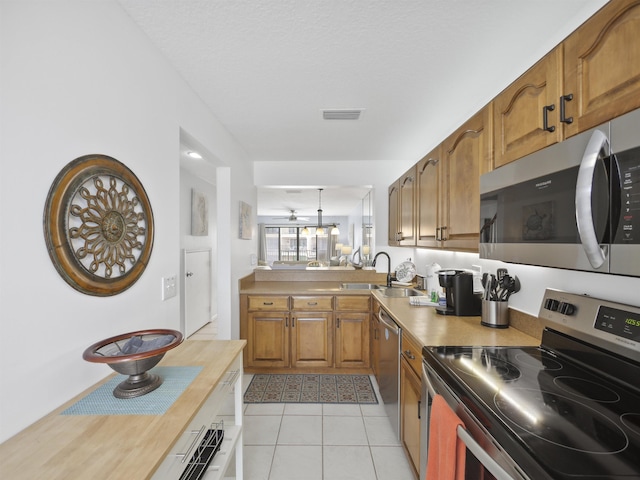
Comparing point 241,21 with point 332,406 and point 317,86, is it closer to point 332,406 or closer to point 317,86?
point 317,86

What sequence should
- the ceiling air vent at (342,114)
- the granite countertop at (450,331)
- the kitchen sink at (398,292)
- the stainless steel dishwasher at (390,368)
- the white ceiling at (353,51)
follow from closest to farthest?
1. the white ceiling at (353,51)
2. the granite countertop at (450,331)
3. the stainless steel dishwasher at (390,368)
4. the ceiling air vent at (342,114)
5. the kitchen sink at (398,292)

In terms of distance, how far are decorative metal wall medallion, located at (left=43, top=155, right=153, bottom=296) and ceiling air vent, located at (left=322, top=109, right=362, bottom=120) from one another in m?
1.44

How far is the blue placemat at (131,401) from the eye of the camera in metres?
0.89

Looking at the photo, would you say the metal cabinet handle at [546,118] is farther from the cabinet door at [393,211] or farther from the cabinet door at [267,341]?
the cabinet door at [267,341]

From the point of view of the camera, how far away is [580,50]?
911 mm

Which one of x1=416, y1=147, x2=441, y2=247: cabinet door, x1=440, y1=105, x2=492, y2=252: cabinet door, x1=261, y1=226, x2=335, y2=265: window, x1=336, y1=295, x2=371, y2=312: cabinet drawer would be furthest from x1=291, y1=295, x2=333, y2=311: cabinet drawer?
x1=261, y1=226, x2=335, y2=265: window

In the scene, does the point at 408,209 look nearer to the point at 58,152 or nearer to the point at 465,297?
the point at 465,297

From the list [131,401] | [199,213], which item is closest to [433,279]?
[131,401]

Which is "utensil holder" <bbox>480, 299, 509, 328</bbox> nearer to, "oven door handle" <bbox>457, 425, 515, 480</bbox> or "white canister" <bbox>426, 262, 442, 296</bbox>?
"white canister" <bbox>426, 262, 442, 296</bbox>

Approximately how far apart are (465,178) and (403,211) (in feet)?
4.03

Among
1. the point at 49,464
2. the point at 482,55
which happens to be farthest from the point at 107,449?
the point at 482,55

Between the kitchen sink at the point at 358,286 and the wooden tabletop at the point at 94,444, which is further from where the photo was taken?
the kitchen sink at the point at 358,286

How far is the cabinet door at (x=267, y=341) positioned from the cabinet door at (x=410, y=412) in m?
1.43

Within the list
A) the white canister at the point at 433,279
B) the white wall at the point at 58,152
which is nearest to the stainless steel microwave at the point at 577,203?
the white canister at the point at 433,279
